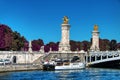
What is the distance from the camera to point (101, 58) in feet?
352

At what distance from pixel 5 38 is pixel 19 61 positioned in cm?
743

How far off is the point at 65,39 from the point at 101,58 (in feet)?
29.4

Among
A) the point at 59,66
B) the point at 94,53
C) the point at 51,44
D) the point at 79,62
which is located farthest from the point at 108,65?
the point at 51,44

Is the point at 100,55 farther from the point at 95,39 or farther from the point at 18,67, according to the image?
the point at 18,67

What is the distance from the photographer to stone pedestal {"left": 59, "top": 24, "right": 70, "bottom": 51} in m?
112

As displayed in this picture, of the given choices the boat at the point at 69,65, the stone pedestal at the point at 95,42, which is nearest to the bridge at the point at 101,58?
the stone pedestal at the point at 95,42

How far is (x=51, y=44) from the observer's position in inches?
6230

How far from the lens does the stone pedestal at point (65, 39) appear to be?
366 feet

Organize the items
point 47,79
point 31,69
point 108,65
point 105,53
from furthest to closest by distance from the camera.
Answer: point 108,65, point 105,53, point 31,69, point 47,79

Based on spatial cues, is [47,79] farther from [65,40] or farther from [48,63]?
[65,40]

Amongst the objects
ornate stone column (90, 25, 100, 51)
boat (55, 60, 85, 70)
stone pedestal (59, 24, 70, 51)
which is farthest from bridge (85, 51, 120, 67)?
boat (55, 60, 85, 70)

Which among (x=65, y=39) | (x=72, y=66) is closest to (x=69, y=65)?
(x=72, y=66)

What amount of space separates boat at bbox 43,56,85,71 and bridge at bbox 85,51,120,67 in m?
4.70

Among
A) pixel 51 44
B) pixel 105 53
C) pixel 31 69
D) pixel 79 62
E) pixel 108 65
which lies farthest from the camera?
pixel 51 44
